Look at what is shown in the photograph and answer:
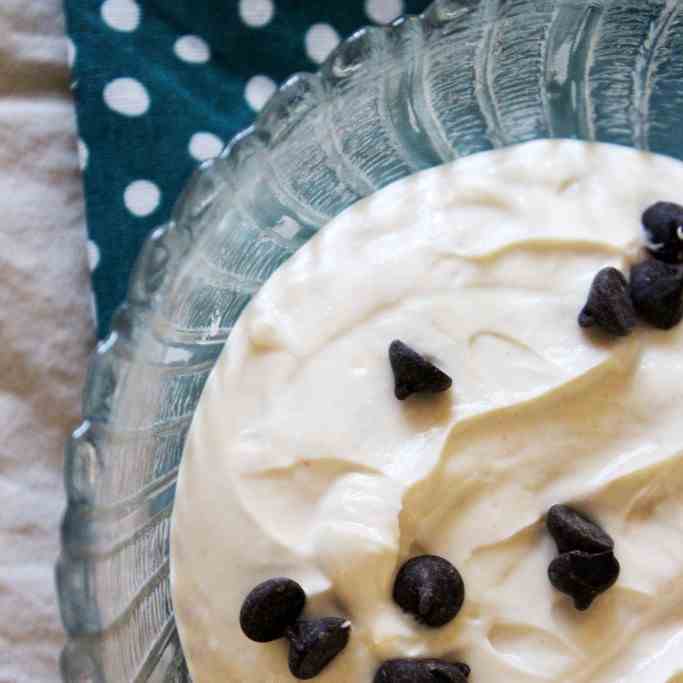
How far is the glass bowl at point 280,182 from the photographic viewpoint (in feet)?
5.26

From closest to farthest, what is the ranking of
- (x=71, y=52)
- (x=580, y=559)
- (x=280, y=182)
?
(x=580, y=559)
(x=280, y=182)
(x=71, y=52)

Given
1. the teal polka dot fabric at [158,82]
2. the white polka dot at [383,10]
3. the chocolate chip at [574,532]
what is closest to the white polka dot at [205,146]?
the teal polka dot fabric at [158,82]

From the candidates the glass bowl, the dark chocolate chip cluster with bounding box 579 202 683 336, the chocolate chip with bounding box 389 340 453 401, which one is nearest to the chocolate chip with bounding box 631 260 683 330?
the dark chocolate chip cluster with bounding box 579 202 683 336

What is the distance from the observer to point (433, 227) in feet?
5.04

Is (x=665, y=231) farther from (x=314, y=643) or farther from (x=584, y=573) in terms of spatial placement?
(x=314, y=643)

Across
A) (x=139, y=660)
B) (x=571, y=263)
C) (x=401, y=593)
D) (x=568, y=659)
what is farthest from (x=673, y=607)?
(x=139, y=660)

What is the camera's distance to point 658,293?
1.40 metres

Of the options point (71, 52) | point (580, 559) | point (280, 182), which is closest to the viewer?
point (580, 559)

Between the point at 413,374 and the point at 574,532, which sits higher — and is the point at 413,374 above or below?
above

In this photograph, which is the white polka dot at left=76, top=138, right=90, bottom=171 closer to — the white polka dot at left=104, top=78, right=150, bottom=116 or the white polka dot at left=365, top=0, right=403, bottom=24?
the white polka dot at left=104, top=78, right=150, bottom=116

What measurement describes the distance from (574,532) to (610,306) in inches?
11.5

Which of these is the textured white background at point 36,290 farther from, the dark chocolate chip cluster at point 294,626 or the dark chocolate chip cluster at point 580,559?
the dark chocolate chip cluster at point 580,559

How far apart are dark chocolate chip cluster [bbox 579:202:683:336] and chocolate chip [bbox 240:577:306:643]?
52 centimetres

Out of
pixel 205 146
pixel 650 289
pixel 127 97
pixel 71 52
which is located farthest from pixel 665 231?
pixel 71 52
